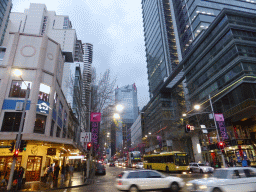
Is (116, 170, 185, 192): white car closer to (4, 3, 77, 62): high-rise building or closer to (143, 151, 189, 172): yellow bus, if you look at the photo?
(143, 151, 189, 172): yellow bus

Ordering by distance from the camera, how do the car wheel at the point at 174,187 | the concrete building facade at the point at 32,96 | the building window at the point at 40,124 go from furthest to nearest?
the building window at the point at 40,124, the concrete building facade at the point at 32,96, the car wheel at the point at 174,187

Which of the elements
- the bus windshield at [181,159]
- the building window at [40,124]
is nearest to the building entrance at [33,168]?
the building window at [40,124]

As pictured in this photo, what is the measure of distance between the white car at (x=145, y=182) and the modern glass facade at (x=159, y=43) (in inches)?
2920

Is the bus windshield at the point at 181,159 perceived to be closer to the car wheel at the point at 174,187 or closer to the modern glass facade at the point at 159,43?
the car wheel at the point at 174,187

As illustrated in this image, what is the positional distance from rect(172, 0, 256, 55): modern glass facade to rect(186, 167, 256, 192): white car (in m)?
57.7

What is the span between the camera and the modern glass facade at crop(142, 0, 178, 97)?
8619cm

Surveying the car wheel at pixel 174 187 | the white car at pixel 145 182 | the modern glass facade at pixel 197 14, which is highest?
the modern glass facade at pixel 197 14

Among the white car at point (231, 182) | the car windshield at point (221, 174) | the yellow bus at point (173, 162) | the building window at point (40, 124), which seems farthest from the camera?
the yellow bus at point (173, 162)

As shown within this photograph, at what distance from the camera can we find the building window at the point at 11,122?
784 inches

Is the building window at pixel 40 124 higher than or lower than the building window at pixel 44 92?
lower

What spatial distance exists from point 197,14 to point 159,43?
3329cm

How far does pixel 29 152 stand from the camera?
21.0m

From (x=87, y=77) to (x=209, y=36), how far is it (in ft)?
112

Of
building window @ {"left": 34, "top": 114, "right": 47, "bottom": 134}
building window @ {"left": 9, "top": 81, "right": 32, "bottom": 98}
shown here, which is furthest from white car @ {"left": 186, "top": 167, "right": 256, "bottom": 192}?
building window @ {"left": 9, "top": 81, "right": 32, "bottom": 98}
